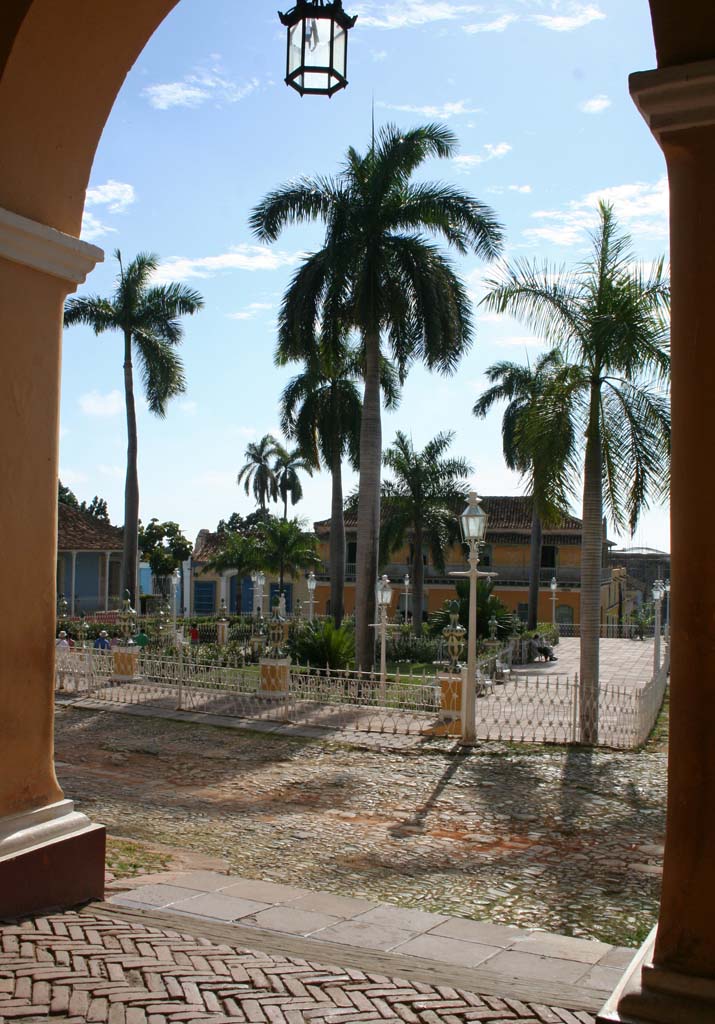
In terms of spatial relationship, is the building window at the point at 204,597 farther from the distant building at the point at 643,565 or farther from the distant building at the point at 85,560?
the distant building at the point at 643,565

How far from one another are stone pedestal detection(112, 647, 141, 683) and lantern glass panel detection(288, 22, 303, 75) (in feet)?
45.0

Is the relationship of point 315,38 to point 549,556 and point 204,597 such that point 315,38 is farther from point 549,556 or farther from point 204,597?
point 204,597

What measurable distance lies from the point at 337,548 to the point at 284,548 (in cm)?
1416

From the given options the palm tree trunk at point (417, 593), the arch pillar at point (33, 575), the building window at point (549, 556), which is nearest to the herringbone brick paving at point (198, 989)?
the arch pillar at point (33, 575)

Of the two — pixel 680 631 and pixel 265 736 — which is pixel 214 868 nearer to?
pixel 680 631

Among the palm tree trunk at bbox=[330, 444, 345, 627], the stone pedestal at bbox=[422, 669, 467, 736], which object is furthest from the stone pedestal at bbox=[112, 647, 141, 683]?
the palm tree trunk at bbox=[330, 444, 345, 627]

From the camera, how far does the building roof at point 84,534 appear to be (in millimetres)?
39438

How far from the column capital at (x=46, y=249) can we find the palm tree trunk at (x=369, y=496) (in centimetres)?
1429

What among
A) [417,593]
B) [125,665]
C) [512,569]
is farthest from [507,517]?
[125,665]

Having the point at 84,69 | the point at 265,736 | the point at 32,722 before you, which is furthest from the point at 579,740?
the point at 84,69

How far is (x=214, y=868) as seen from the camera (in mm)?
6664

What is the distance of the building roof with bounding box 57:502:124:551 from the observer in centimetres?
3944

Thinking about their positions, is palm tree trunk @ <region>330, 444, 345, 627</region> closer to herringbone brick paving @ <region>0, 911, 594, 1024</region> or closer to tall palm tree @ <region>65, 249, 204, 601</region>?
tall palm tree @ <region>65, 249, 204, 601</region>

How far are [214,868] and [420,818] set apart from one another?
261 cm
